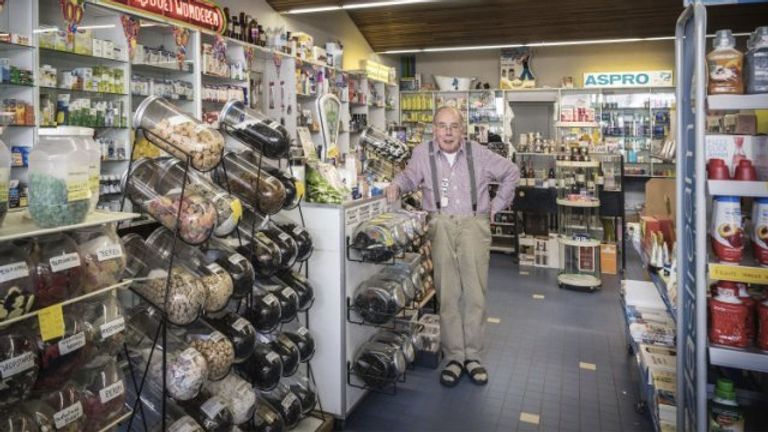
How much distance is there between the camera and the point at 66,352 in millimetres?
1509

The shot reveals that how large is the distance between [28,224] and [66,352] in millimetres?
384

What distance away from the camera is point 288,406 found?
8.73 feet

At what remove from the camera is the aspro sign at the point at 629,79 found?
922 centimetres

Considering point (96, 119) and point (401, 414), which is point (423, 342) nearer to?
point (401, 414)

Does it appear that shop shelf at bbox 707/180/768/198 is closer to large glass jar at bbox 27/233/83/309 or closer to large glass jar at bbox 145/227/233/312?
large glass jar at bbox 145/227/233/312

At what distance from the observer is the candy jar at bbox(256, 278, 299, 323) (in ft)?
8.33

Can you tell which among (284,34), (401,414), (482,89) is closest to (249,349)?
(401,414)

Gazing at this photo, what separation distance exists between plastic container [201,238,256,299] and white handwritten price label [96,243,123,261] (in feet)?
1.67

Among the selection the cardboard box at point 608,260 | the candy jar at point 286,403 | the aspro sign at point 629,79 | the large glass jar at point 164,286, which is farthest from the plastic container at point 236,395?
the aspro sign at point 629,79

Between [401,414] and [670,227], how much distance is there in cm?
192

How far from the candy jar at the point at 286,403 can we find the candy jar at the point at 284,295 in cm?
40

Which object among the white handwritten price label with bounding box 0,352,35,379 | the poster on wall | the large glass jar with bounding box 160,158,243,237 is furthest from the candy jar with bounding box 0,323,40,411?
the poster on wall

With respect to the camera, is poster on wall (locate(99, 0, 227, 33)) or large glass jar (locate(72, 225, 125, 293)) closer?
large glass jar (locate(72, 225, 125, 293))

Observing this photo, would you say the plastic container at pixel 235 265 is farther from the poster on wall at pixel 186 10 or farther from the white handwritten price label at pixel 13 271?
the poster on wall at pixel 186 10
